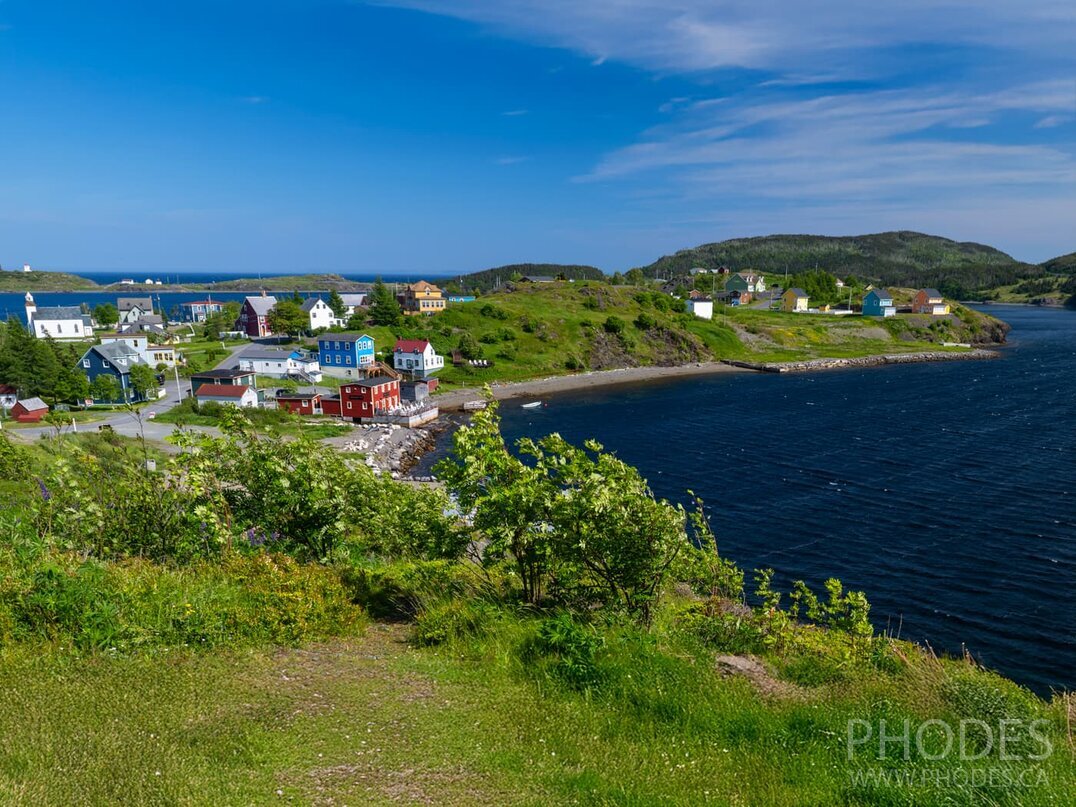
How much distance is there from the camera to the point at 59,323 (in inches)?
5354

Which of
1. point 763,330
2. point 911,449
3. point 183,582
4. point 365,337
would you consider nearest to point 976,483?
point 911,449

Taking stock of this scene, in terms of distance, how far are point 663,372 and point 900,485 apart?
7702cm

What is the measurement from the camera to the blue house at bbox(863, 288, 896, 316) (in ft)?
616

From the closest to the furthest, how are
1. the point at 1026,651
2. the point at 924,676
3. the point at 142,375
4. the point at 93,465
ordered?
the point at 924,676 < the point at 93,465 < the point at 1026,651 < the point at 142,375

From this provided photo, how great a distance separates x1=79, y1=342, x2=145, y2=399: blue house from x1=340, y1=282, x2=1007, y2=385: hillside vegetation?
41.1m

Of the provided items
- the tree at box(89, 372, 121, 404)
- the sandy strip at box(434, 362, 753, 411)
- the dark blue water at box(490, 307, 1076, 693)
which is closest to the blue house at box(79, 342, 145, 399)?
the tree at box(89, 372, 121, 404)

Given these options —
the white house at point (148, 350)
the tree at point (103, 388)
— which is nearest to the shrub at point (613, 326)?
the white house at point (148, 350)

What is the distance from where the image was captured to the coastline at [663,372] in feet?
335

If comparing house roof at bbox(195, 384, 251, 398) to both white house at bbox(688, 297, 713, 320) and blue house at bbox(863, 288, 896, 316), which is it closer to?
white house at bbox(688, 297, 713, 320)

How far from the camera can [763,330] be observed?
16025cm

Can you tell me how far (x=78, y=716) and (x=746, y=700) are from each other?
407 inches

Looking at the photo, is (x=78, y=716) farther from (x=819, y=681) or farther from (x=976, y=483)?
(x=976, y=483)

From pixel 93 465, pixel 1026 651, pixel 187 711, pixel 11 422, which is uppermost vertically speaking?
pixel 93 465

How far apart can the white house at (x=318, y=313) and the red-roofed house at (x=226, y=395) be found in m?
59.0
